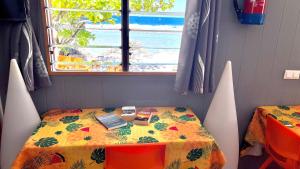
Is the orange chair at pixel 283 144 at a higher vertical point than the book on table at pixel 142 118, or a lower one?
lower

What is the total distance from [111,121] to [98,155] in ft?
0.90

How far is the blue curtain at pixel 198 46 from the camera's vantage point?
1495 mm

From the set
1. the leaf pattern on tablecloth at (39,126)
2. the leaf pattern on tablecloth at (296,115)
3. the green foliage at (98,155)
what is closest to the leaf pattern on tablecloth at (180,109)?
the green foliage at (98,155)

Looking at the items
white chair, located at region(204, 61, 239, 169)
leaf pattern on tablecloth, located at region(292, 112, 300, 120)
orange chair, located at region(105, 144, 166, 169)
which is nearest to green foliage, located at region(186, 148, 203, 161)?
orange chair, located at region(105, 144, 166, 169)

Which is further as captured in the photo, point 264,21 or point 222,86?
point 264,21

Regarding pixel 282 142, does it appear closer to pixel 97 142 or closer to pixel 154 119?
pixel 154 119

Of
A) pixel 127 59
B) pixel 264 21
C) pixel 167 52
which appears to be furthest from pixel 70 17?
pixel 264 21

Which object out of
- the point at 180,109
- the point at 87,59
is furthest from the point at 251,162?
the point at 87,59

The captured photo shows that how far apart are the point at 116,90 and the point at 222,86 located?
75 centimetres

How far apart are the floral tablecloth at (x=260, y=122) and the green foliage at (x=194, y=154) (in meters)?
0.72

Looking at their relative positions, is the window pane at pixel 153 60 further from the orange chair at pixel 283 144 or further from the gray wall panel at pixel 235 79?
the orange chair at pixel 283 144

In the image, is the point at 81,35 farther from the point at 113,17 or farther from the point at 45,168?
A: the point at 45,168

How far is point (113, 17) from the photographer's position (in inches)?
62.6

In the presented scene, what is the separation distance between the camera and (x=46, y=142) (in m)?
1.26
